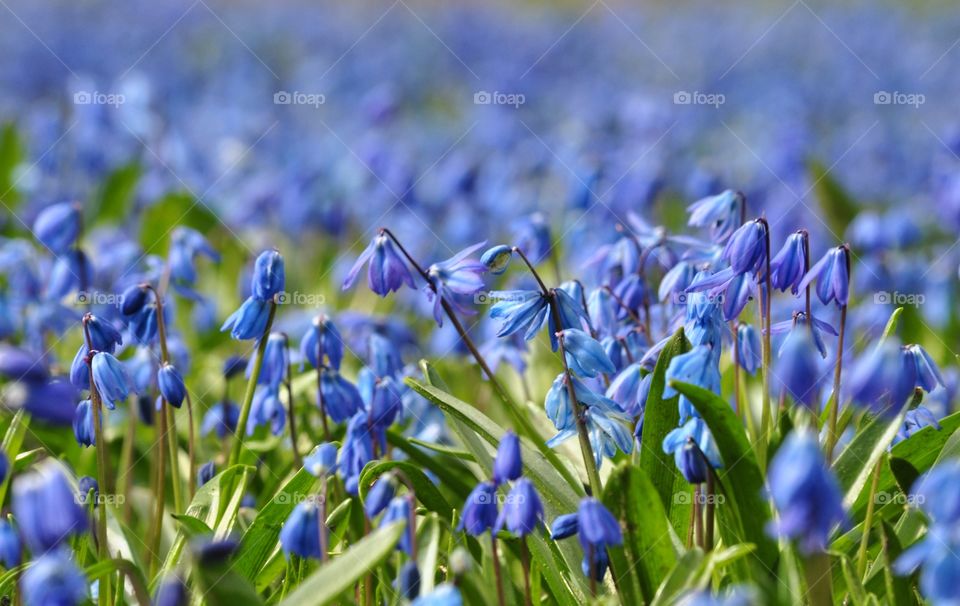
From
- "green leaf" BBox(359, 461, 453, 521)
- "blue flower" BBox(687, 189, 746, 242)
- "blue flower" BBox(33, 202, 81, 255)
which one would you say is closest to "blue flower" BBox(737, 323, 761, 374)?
"blue flower" BBox(687, 189, 746, 242)

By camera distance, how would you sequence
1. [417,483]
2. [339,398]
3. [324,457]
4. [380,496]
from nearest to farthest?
[380,496], [324,457], [417,483], [339,398]

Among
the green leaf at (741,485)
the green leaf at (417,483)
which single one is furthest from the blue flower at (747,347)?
the green leaf at (417,483)

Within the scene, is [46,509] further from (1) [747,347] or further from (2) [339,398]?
(1) [747,347]

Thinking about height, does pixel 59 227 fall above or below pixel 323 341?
above

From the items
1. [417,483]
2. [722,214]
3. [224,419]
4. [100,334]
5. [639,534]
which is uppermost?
[722,214]

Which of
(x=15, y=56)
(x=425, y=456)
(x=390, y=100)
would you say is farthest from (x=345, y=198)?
(x=15, y=56)

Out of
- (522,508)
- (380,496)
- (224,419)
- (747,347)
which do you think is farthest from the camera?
(224,419)

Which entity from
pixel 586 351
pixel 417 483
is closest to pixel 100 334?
pixel 417 483
